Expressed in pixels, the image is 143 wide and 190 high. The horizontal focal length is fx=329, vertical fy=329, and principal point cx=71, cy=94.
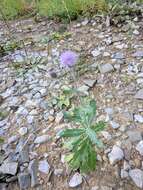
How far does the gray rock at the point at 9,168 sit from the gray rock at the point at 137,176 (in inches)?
33.8

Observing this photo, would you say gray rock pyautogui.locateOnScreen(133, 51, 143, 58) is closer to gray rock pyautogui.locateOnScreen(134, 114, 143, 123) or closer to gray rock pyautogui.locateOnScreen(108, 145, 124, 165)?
gray rock pyautogui.locateOnScreen(134, 114, 143, 123)

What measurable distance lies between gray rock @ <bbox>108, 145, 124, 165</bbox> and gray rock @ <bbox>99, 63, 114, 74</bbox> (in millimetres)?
1050

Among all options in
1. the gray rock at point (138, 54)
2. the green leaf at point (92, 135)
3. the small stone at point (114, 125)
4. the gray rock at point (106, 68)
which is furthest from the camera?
the gray rock at point (138, 54)

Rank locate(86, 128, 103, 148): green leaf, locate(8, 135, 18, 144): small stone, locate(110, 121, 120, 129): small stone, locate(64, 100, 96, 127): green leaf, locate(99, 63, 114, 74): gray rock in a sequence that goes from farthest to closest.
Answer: locate(99, 63, 114, 74): gray rock < locate(8, 135, 18, 144): small stone < locate(110, 121, 120, 129): small stone < locate(64, 100, 96, 127): green leaf < locate(86, 128, 103, 148): green leaf

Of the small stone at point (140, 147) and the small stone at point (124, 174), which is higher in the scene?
the small stone at point (140, 147)

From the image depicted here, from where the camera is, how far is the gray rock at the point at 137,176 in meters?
2.25

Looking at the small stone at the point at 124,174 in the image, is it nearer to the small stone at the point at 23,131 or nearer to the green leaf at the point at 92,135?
the green leaf at the point at 92,135

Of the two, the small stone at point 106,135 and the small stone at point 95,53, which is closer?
the small stone at point 106,135

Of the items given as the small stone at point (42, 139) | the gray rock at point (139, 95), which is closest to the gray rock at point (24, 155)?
the small stone at point (42, 139)

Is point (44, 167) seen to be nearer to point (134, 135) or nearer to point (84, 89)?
point (134, 135)

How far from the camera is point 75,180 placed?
2352 mm

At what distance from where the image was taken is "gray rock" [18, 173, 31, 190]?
93.7 inches

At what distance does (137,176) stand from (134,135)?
0.37 metres

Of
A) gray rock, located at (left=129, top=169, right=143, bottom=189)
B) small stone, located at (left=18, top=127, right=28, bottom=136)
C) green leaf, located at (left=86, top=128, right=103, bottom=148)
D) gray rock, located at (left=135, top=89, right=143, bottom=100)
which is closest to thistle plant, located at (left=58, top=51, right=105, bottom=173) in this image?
green leaf, located at (left=86, top=128, right=103, bottom=148)
